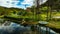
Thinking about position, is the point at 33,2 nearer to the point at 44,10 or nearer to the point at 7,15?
the point at 44,10

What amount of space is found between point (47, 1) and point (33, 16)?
1.16 feet

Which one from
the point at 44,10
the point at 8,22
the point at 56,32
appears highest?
the point at 44,10

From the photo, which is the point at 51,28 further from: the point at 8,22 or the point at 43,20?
the point at 8,22

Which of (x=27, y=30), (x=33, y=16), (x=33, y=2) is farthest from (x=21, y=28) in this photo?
(x=33, y=2)

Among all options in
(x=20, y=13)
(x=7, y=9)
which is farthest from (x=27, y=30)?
(x=7, y=9)

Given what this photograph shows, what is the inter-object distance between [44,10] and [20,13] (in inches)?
16.5

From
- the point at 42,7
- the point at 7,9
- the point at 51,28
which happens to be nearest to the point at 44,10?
the point at 42,7

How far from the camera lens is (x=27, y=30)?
2.94 metres

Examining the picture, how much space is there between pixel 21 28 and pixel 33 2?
0.50m

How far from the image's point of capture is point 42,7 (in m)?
2.97

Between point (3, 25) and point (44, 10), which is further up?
point (44, 10)

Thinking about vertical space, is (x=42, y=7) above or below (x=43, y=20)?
above

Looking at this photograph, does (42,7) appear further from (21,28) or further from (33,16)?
(21,28)

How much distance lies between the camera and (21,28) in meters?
2.95
